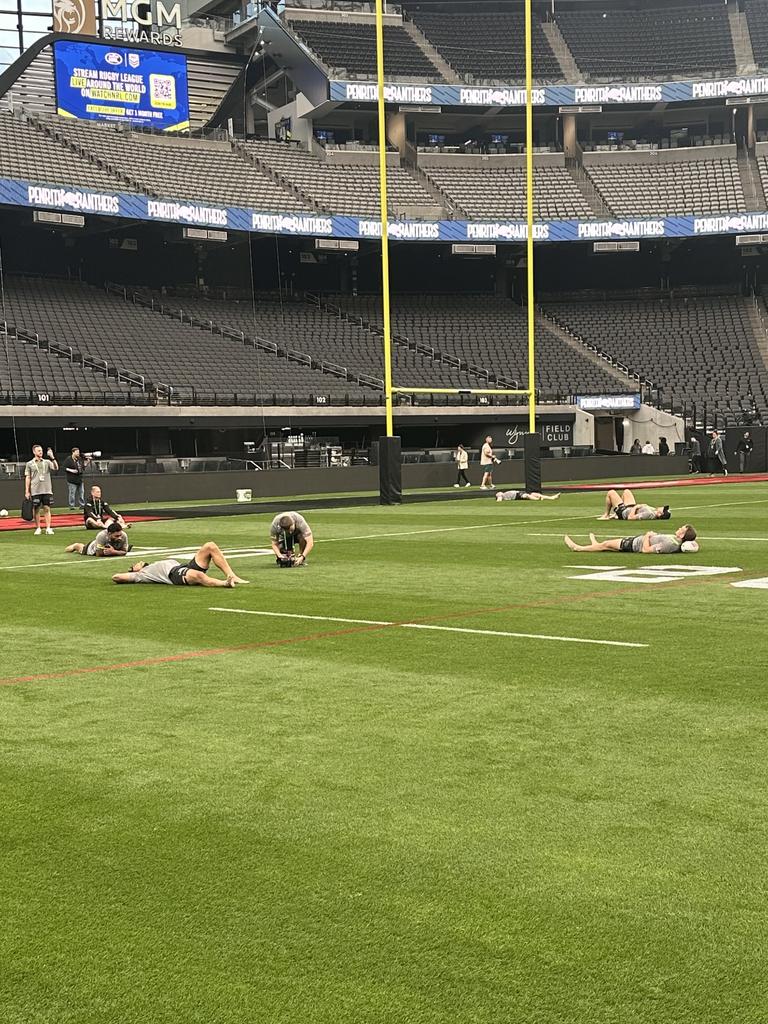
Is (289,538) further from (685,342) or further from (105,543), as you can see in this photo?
(685,342)

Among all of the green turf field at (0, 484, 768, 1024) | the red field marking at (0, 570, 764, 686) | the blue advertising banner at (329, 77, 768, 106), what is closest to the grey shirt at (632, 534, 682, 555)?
the red field marking at (0, 570, 764, 686)

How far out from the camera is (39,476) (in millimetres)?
21297

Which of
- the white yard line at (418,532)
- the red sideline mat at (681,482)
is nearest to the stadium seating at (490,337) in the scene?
the red sideline mat at (681,482)

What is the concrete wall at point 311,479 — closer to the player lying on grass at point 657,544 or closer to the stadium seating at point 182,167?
the stadium seating at point 182,167

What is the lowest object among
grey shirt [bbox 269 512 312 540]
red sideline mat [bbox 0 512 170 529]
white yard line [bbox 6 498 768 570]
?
white yard line [bbox 6 498 768 570]

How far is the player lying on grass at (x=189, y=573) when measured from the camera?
1215 centimetres

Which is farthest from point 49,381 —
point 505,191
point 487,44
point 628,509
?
point 487,44

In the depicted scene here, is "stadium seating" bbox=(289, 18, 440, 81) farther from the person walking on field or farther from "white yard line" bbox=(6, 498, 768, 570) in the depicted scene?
"white yard line" bbox=(6, 498, 768, 570)

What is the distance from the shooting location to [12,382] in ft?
123

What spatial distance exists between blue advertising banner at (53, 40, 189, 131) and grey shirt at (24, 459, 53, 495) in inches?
1346

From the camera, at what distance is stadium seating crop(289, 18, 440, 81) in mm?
56188

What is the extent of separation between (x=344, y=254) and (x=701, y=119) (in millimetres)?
20609

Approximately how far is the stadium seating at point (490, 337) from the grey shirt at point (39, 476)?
2884cm

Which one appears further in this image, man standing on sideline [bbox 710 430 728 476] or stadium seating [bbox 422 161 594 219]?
stadium seating [bbox 422 161 594 219]
